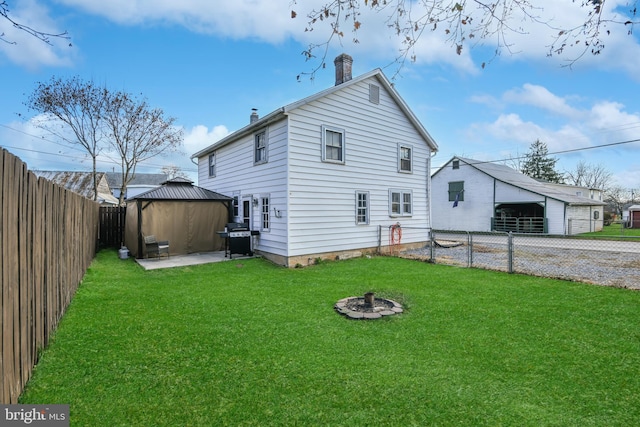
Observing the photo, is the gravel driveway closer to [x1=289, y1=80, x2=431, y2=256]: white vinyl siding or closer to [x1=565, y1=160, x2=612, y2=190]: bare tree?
[x1=289, y1=80, x2=431, y2=256]: white vinyl siding

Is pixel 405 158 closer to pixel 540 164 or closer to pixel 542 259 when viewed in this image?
pixel 542 259

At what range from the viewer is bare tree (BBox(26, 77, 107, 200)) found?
1756 cm

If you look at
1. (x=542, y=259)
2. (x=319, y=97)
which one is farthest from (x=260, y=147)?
(x=542, y=259)

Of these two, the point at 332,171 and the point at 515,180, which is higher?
the point at 515,180

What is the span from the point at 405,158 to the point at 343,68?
443 centimetres

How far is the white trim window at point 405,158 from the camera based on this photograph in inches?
499

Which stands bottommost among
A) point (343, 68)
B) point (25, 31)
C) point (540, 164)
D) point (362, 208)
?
point (362, 208)

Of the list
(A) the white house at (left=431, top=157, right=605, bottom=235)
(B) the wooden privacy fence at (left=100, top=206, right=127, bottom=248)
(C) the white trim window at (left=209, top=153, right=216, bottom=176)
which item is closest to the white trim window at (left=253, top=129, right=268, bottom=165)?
(C) the white trim window at (left=209, top=153, right=216, bottom=176)

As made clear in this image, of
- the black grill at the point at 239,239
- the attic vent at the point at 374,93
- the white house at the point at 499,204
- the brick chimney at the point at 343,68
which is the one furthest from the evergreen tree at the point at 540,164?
the black grill at the point at 239,239

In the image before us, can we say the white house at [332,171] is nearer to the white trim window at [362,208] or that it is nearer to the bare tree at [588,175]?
the white trim window at [362,208]

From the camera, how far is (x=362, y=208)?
11273 millimetres

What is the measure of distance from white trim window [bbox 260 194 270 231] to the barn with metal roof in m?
2.27

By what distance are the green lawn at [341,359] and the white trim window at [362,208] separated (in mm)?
5034

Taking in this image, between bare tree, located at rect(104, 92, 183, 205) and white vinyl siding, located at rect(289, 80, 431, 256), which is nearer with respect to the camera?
white vinyl siding, located at rect(289, 80, 431, 256)
